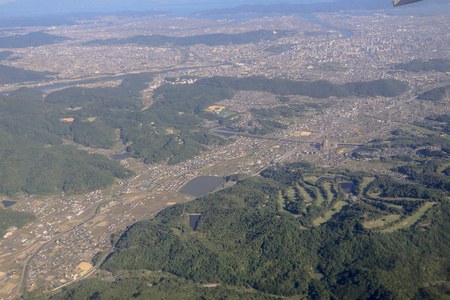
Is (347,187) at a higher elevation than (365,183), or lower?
lower

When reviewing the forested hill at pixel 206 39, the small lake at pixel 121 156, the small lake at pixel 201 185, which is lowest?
the small lake at pixel 201 185

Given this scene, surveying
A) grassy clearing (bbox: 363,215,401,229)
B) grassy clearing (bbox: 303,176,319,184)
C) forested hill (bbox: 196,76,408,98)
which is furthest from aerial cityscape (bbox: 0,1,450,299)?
forested hill (bbox: 196,76,408,98)

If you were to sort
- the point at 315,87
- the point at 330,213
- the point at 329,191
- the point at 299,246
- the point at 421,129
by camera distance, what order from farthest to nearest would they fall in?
the point at 315,87
the point at 421,129
the point at 329,191
the point at 330,213
the point at 299,246

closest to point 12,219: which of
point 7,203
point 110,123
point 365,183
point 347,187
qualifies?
point 7,203

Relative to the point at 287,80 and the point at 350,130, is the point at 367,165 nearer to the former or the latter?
the point at 350,130

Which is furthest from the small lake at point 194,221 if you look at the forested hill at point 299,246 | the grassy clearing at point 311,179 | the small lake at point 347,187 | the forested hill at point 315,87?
the forested hill at point 315,87

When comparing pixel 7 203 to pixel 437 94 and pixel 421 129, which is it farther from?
pixel 437 94

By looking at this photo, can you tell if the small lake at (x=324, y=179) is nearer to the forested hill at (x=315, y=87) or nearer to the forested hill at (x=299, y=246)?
the forested hill at (x=299, y=246)
